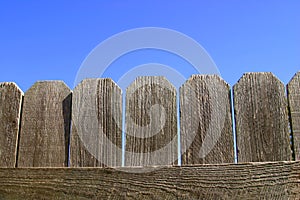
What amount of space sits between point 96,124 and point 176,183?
0.58 m

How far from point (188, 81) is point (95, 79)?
0.57 meters

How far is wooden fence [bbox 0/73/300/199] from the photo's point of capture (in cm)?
165

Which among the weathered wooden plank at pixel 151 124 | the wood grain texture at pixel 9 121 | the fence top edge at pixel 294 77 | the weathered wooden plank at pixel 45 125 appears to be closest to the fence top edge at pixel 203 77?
the weathered wooden plank at pixel 151 124

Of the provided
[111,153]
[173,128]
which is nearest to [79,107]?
[111,153]

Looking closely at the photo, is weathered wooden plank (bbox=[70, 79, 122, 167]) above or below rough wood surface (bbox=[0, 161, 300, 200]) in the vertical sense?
above

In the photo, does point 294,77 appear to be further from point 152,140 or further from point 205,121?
point 152,140

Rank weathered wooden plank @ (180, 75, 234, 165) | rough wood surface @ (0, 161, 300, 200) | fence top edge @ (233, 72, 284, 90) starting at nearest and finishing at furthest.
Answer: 1. rough wood surface @ (0, 161, 300, 200)
2. weathered wooden plank @ (180, 75, 234, 165)
3. fence top edge @ (233, 72, 284, 90)

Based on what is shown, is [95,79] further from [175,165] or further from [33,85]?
[175,165]

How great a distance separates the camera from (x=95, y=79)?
192 centimetres

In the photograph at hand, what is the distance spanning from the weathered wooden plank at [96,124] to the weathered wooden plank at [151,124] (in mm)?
71

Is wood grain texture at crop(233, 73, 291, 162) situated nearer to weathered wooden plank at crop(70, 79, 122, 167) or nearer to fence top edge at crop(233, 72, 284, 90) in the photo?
fence top edge at crop(233, 72, 284, 90)

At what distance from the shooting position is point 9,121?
188 cm

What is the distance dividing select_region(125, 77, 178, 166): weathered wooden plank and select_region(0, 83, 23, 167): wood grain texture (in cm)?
67

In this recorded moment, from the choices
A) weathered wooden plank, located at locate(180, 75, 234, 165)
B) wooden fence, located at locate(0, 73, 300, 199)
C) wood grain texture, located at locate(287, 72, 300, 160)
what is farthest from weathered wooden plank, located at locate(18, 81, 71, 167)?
wood grain texture, located at locate(287, 72, 300, 160)
